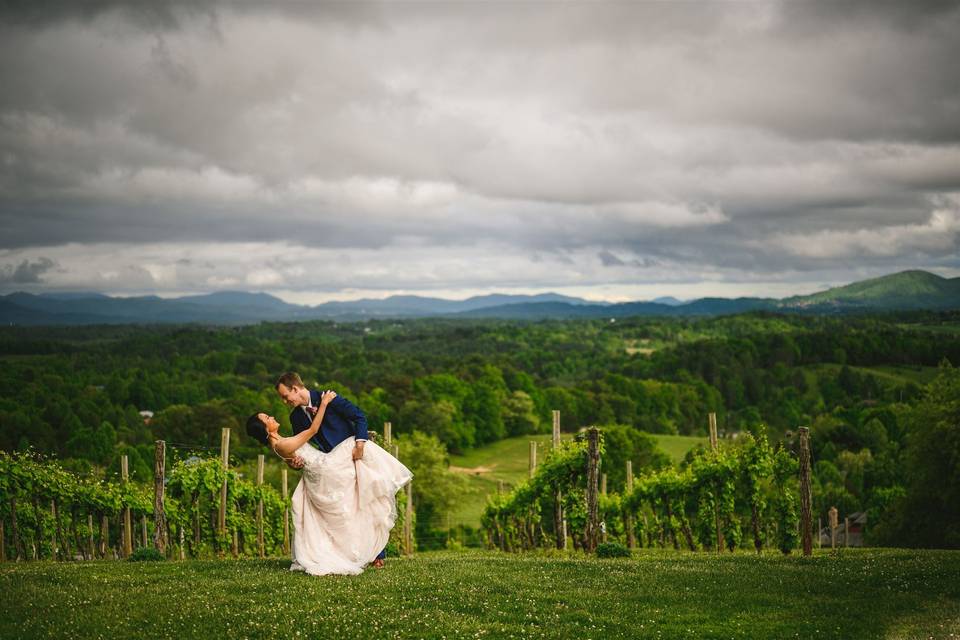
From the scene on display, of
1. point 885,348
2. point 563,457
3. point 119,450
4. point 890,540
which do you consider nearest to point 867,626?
point 563,457

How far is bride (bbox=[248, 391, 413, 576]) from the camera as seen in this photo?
10.7m

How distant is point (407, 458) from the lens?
5306 centimetres

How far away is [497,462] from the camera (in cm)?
8875

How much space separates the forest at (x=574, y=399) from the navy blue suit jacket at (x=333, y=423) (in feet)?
45.8

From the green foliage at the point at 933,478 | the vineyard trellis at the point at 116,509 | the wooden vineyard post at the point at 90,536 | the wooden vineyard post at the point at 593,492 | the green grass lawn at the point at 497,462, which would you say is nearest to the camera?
the wooden vineyard post at the point at 593,492

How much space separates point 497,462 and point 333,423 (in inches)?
3130

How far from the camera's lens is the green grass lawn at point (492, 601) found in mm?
7457

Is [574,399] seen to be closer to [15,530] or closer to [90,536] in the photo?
[90,536]

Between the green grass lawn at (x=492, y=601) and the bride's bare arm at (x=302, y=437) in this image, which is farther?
the bride's bare arm at (x=302, y=437)

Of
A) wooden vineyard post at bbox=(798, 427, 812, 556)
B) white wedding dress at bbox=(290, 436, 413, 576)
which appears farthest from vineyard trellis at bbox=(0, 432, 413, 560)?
wooden vineyard post at bbox=(798, 427, 812, 556)

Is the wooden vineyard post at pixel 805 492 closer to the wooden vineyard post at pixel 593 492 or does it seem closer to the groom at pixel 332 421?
the wooden vineyard post at pixel 593 492

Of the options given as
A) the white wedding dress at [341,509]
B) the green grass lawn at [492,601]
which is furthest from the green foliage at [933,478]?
the white wedding dress at [341,509]

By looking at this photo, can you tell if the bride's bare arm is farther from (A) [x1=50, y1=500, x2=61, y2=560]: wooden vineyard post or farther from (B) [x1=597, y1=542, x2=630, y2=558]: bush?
(A) [x1=50, y1=500, x2=61, y2=560]: wooden vineyard post

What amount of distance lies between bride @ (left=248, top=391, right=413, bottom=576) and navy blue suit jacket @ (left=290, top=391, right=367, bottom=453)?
130mm
